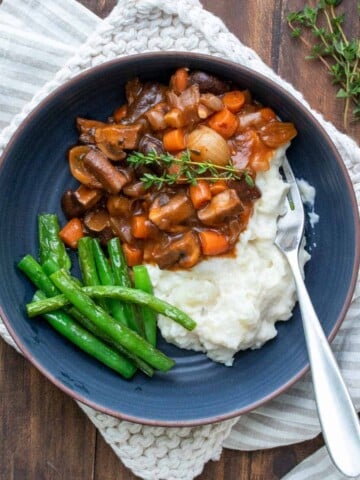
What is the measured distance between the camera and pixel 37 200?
16.2ft

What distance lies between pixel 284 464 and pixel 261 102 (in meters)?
2.68

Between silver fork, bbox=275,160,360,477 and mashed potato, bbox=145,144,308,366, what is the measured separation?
0.49ft

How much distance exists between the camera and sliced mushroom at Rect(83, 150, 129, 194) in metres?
4.59

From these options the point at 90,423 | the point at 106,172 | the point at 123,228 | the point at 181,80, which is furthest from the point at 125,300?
the point at 181,80

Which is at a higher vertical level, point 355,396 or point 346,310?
point 346,310

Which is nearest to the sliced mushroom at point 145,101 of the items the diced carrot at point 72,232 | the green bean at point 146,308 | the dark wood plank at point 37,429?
the diced carrot at point 72,232

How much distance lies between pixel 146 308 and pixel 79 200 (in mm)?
855

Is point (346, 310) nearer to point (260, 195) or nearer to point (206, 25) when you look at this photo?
point (260, 195)

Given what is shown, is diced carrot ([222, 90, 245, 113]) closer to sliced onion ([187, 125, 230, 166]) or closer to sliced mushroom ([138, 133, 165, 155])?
sliced onion ([187, 125, 230, 166])

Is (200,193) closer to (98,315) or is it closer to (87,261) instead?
(87,261)

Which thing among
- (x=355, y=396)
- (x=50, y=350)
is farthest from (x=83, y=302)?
(x=355, y=396)

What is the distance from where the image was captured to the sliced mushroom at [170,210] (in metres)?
4.52

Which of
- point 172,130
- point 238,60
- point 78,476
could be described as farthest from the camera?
point 78,476

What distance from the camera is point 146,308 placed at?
4.74m
